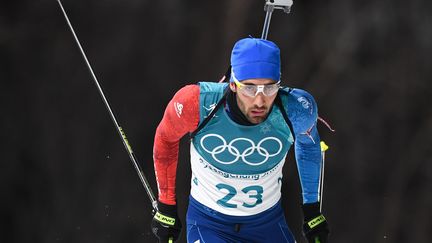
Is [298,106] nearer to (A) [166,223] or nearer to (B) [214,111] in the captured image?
(B) [214,111]

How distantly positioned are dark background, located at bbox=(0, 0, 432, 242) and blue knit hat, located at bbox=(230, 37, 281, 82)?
1.56 m

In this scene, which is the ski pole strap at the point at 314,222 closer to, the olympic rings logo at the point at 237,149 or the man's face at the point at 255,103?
the olympic rings logo at the point at 237,149

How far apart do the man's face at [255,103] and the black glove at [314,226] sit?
45 centimetres

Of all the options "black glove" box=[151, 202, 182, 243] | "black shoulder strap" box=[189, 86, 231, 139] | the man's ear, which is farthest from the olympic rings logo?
"black glove" box=[151, 202, 182, 243]

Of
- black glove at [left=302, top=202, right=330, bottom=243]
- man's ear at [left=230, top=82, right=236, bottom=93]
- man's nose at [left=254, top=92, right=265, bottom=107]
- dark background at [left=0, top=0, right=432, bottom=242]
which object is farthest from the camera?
dark background at [left=0, top=0, right=432, bottom=242]

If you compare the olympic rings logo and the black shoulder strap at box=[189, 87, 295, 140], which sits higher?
the black shoulder strap at box=[189, 87, 295, 140]

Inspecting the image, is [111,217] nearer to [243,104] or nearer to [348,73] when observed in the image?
[348,73]

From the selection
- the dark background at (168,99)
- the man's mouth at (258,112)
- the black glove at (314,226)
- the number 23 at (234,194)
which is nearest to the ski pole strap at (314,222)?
the black glove at (314,226)

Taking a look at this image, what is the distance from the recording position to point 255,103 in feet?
8.38

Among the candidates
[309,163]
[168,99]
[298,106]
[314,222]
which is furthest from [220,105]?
[168,99]

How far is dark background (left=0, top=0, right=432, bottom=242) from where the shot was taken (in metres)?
4.16

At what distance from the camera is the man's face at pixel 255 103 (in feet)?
8.36

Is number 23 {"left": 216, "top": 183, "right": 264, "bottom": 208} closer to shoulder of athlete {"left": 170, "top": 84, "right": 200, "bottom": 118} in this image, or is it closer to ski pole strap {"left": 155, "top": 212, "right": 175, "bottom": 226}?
ski pole strap {"left": 155, "top": 212, "right": 175, "bottom": 226}

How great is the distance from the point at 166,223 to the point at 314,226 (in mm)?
590
